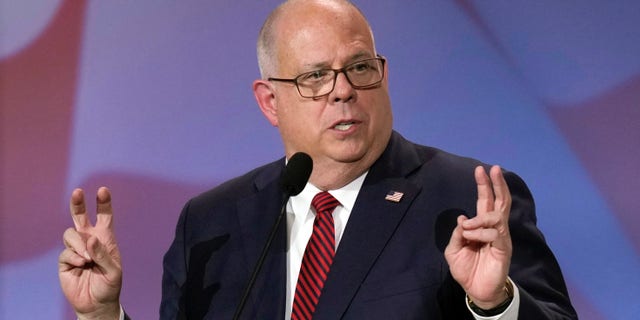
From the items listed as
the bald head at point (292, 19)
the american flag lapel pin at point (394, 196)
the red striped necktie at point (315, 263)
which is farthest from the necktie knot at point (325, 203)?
the bald head at point (292, 19)

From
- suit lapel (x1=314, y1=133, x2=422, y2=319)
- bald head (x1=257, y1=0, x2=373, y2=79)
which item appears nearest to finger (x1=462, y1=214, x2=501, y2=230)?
suit lapel (x1=314, y1=133, x2=422, y2=319)

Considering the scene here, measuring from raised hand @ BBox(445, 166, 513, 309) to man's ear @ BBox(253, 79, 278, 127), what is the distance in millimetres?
882

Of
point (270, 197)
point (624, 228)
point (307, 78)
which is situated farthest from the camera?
point (624, 228)

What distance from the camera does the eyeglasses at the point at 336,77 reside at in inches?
104

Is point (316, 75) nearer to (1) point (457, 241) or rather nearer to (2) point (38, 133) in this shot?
(1) point (457, 241)

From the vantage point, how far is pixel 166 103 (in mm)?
3588

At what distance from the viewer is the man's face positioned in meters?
2.62

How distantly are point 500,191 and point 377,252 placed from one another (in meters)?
0.49

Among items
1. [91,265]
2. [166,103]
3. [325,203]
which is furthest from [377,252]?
[166,103]

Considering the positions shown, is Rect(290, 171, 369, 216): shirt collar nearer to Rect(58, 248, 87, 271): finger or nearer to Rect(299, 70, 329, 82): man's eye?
Rect(299, 70, 329, 82): man's eye

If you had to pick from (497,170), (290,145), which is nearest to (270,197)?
Result: (290,145)

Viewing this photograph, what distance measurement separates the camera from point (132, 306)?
356cm

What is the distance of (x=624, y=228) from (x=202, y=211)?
4.59 feet

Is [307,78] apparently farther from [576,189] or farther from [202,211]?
[576,189]
